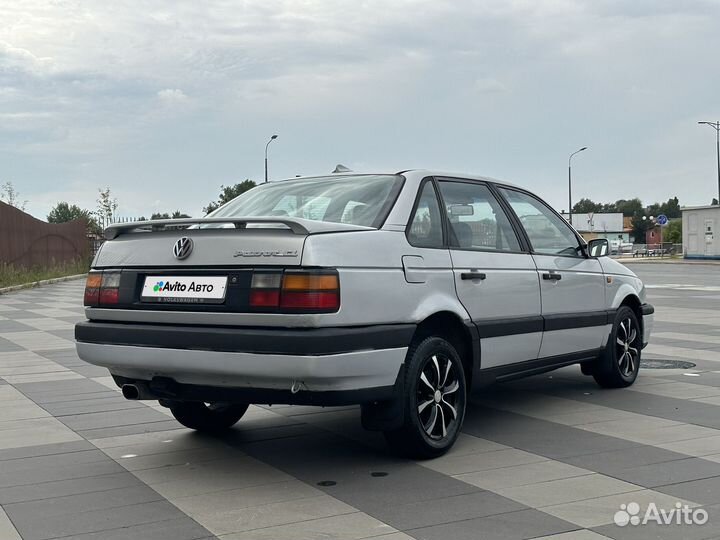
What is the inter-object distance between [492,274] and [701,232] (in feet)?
167

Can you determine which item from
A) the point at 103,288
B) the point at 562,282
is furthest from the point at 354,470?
the point at 562,282

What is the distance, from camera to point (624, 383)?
760cm

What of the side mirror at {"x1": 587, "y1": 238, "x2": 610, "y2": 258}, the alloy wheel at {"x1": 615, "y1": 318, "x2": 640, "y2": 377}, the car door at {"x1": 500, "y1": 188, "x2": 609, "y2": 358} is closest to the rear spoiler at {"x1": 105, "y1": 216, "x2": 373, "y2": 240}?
the car door at {"x1": 500, "y1": 188, "x2": 609, "y2": 358}

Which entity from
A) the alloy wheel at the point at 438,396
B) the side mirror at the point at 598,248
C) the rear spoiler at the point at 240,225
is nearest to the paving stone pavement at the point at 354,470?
the alloy wheel at the point at 438,396

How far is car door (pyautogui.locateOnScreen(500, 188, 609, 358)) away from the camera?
21.2ft

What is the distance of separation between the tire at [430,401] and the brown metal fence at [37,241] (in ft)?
88.2

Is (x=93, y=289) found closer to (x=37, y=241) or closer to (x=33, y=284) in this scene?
(x=33, y=284)

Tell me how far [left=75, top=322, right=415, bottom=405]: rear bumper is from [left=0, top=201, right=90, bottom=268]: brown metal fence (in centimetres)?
2661

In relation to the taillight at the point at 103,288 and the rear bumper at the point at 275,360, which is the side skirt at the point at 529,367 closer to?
the rear bumper at the point at 275,360

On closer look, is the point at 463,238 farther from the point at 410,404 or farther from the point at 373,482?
the point at 373,482

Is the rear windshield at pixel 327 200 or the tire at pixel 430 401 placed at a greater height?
the rear windshield at pixel 327 200

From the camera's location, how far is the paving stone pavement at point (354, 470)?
407 cm

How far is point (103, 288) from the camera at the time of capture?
5352mm

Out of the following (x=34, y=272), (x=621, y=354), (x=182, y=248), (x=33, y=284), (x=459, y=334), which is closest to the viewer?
(x=182, y=248)
